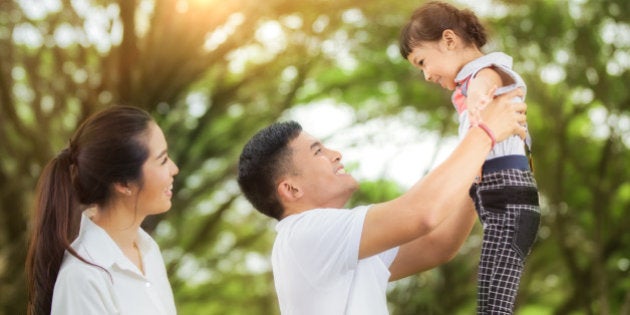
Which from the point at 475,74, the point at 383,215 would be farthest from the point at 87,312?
the point at 475,74

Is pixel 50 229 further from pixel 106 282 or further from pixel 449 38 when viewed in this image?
pixel 449 38

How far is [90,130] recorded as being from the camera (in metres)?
3.10

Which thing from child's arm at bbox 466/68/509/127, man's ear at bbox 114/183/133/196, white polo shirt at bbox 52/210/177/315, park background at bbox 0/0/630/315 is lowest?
park background at bbox 0/0/630/315

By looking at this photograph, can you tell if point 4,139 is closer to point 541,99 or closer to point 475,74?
point 541,99

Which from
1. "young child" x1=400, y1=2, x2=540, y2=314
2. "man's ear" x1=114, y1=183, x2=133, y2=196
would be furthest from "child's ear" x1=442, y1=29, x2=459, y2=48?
"man's ear" x1=114, y1=183, x2=133, y2=196

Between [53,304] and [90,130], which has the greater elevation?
[90,130]

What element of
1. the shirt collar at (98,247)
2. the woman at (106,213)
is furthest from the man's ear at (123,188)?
the shirt collar at (98,247)

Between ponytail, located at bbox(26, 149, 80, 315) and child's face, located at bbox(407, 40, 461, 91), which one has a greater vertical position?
child's face, located at bbox(407, 40, 461, 91)

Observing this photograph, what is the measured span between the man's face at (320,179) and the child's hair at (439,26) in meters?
0.46

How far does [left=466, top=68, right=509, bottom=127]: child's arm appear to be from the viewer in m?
2.72

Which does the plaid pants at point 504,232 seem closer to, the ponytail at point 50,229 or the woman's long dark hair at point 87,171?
the woman's long dark hair at point 87,171

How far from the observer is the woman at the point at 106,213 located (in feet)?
9.54

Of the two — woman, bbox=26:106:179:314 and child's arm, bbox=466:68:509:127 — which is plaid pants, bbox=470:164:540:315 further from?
woman, bbox=26:106:179:314

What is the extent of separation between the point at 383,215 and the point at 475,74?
21.5 inches
